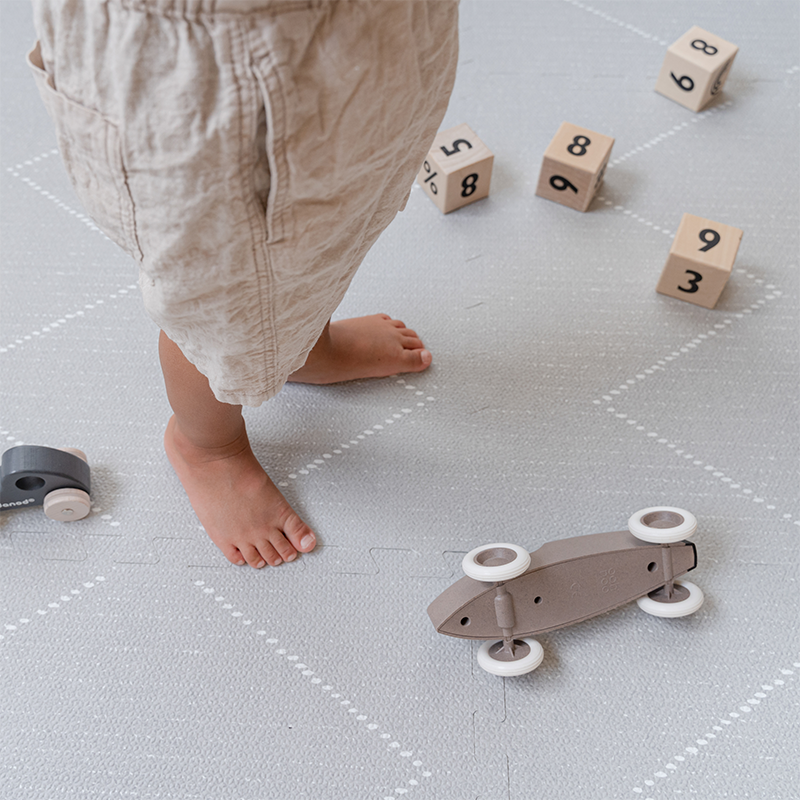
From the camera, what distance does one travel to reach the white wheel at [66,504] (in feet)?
2.74

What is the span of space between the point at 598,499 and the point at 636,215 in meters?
0.47

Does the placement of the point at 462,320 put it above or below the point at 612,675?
above

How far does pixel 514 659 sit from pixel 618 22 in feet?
3.67

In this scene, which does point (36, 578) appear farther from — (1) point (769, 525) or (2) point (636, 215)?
(2) point (636, 215)

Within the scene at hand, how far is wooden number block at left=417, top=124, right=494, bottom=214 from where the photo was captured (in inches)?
43.1

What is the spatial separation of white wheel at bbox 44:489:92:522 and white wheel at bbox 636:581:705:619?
0.60 m

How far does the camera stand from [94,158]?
474 mm

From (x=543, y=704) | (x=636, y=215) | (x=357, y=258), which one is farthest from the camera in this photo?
(x=636, y=215)

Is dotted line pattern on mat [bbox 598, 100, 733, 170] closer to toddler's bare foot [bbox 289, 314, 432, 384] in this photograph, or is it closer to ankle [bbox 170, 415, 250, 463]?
toddler's bare foot [bbox 289, 314, 432, 384]

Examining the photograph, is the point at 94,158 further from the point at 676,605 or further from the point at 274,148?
the point at 676,605

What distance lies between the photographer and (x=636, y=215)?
1146 mm

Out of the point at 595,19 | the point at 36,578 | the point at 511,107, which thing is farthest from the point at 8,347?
the point at 595,19

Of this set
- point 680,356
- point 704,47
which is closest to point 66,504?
point 680,356

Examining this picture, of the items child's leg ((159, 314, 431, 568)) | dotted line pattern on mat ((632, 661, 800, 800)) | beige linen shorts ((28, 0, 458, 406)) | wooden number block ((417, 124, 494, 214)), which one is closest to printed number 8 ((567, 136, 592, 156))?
wooden number block ((417, 124, 494, 214))
